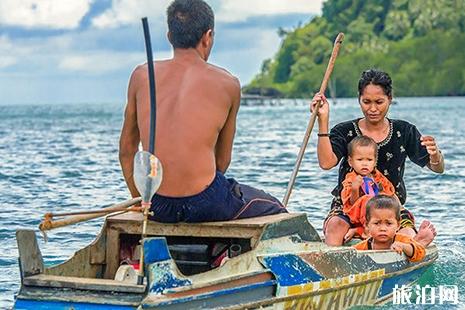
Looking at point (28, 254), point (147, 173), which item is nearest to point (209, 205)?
point (147, 173)

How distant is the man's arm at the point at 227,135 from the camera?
7.02m

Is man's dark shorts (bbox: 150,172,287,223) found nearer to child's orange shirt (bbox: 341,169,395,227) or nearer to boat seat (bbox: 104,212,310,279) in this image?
boat seat (bbox: 104,212,310,279)

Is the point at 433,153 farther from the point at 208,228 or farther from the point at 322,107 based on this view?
the point at 208,228

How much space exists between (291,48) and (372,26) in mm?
12185

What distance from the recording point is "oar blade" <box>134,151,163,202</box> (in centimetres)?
629

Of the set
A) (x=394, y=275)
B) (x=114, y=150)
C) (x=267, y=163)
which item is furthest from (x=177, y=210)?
(x=114, y=150)

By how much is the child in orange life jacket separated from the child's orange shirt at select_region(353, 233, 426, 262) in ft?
1.07

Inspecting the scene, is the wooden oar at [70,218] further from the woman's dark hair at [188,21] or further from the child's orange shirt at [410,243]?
the child's orange shirt at [410,243]

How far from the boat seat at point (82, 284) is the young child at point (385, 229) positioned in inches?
97.9

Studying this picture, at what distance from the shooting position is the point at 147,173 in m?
6.30

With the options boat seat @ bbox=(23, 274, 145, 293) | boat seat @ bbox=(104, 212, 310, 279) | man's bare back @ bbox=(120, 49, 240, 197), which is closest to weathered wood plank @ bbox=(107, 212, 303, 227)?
boat seat @ bbox=(104, 212, 310, 279)

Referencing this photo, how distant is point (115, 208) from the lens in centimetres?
670

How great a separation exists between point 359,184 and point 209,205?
6.95 feet

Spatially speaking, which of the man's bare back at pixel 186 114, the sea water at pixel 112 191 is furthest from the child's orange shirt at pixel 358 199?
the man's bare back at pixel 186 114
